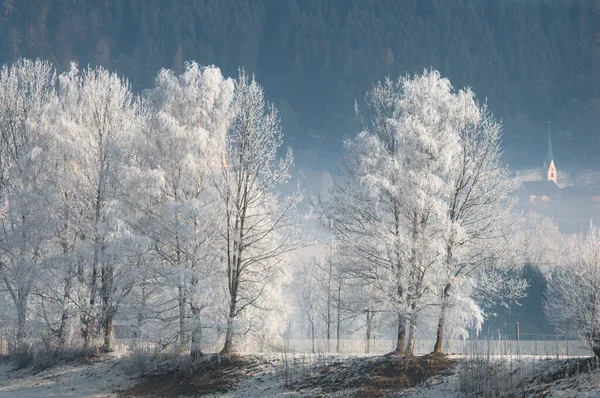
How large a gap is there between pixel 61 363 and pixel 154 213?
27.1 feet

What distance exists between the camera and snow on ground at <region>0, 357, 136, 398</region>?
2271 centimetres

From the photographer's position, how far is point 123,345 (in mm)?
29094

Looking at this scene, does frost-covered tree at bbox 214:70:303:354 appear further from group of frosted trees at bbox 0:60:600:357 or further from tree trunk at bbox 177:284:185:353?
tree trunk at bbox 177:284:185:353

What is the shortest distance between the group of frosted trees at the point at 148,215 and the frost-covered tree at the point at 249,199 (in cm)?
6

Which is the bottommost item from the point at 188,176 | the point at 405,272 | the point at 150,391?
the point at 150,391

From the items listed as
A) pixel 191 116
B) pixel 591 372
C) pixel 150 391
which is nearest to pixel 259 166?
pixel 191 116

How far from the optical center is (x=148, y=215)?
24.3 m

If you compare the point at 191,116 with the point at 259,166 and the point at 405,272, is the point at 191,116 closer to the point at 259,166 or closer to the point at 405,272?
the point at 259,166

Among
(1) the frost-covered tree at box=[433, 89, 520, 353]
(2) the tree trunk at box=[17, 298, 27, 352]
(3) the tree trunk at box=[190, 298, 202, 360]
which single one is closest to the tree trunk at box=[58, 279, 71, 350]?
(2) the tree trunk at box=[17, 298, 27, 352]

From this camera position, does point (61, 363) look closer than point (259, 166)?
No

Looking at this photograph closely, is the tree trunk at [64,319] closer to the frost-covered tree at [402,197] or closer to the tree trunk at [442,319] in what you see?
the frost-covered tree at [402,197]

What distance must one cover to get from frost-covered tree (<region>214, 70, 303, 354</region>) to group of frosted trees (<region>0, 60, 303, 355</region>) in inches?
2.4

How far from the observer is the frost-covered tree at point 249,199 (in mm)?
23812

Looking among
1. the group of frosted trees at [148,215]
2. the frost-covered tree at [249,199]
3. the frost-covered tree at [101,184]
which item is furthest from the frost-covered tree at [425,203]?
the frost-covered tree at [101,184]
